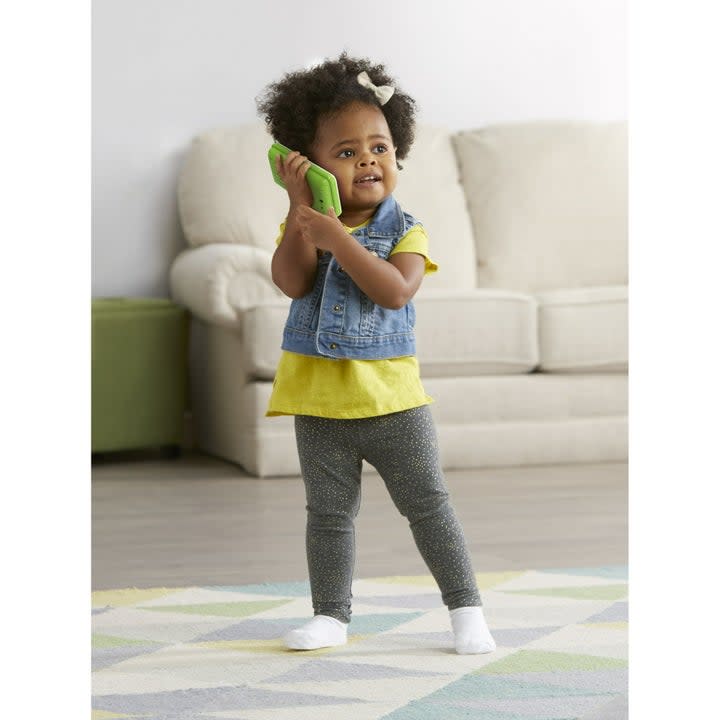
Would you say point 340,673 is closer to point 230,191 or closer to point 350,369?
point 350,369

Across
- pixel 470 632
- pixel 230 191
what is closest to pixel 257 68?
pixel 230 191

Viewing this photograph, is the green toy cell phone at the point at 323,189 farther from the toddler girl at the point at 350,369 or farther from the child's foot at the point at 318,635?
the child's foot at the point at 318,635

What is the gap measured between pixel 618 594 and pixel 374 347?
59 cm

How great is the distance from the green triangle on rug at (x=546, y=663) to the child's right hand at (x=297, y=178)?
23.3 inches

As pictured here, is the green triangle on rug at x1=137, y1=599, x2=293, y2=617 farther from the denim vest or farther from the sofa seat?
the sofa seat

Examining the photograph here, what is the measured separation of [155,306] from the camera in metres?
3.66

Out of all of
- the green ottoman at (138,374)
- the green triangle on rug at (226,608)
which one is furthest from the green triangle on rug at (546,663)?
the green ottoman at (138,374)

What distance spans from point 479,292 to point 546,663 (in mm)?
1947

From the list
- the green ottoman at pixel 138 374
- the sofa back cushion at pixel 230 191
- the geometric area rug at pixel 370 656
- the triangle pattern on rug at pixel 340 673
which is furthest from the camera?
the sofa back cushion at pixel 230 191

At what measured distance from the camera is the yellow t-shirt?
5.14ft

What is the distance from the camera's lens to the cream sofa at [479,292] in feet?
10.9

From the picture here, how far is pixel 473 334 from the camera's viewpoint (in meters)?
3.32

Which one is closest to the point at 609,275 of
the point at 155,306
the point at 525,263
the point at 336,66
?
the point at 525,263
